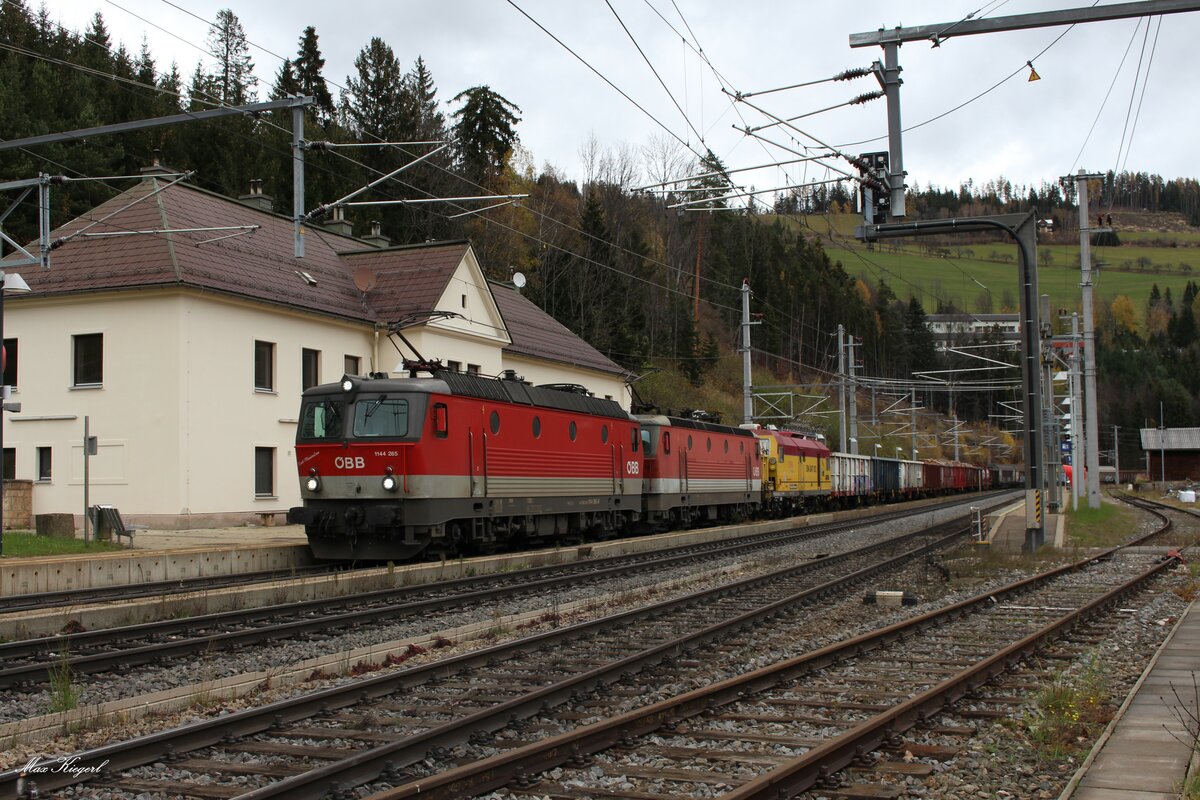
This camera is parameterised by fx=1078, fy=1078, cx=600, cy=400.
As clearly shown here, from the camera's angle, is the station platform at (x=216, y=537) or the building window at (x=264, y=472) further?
the building window at (x=264, y=472)

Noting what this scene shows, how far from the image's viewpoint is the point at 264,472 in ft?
98.2

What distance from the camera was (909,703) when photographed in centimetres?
794

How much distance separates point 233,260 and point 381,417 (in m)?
14.1

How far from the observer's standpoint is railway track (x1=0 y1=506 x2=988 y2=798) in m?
6.38

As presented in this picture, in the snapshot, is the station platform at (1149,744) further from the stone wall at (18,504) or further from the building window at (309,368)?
the building window at (309,368)

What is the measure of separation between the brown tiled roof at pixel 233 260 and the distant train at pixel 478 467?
8156mm

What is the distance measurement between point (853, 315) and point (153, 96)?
71.9 m

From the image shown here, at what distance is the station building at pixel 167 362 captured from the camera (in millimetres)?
27234

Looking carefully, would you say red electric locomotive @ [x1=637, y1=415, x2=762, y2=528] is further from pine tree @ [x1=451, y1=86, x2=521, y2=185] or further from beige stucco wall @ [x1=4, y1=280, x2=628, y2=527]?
pine tree @ [x1=451, y1=86, x2=521, y2=185]

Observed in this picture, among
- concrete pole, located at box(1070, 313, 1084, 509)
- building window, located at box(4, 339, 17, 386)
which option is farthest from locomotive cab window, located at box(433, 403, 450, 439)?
concrete pole, located at box(1070, 313, 1084, 509)

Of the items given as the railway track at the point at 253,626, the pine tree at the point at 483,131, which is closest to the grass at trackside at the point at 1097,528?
the railway track at the point at 253,626

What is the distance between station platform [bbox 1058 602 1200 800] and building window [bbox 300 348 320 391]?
26.1 meters

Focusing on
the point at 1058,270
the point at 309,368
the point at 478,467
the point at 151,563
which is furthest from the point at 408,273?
the point at 1058,270

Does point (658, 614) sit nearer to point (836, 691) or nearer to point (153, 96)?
point (836, 691)
